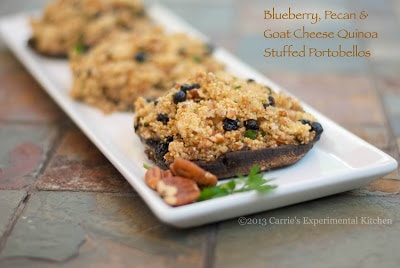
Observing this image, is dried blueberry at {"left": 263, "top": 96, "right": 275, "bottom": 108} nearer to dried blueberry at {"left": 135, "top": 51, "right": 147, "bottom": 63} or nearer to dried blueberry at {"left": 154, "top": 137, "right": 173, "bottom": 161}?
dried blueberry at {"left": 154, "top": 137, "right": 173, "bottom": 161}

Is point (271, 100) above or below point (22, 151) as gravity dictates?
above

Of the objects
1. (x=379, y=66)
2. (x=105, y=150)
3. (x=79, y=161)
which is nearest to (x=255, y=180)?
(x=105, y=150)

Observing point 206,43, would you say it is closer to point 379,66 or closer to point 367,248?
point 379,66

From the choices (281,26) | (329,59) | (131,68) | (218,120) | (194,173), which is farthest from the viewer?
(281,26)

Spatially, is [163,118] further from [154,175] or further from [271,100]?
[271,100]

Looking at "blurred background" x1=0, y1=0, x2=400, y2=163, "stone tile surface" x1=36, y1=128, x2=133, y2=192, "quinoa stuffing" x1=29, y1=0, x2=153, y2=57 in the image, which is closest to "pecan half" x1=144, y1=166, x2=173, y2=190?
"stone tile surface" x1=36, y1=128, x2=133, y2=192

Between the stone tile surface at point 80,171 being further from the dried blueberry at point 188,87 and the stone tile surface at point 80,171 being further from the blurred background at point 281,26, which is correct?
the blurred background at point 281,26

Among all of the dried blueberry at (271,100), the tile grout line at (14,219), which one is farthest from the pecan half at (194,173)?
the tile grout line at (14,219)

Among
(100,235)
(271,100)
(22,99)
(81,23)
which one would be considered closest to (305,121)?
(271,100)
